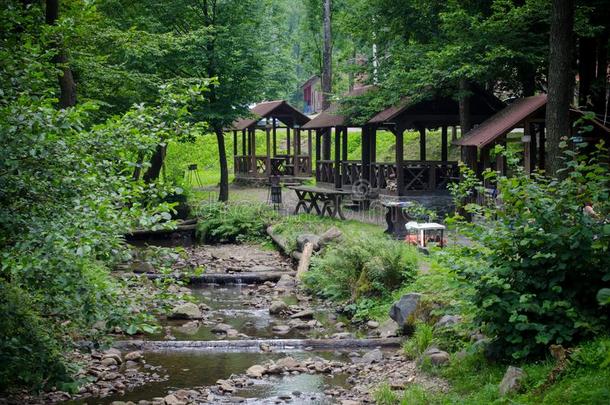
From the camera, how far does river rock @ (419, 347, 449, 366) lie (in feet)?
29.9

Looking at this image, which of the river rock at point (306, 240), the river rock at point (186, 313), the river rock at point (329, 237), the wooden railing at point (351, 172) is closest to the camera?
the river rock at point (186, 313)

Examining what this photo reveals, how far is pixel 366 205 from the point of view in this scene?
982 inches

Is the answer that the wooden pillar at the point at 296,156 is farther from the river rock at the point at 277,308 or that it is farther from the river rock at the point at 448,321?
the river rock at the point at 448,321

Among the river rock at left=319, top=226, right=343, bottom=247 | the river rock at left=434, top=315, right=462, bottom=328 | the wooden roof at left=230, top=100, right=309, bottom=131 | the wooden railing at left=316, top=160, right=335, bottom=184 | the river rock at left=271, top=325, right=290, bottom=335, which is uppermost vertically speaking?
the wooden roof at left=230, top=100, right=309, bottom=131

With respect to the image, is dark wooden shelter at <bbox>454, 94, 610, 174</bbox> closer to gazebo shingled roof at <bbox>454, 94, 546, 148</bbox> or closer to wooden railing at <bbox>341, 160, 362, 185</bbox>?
gazebo shingled roof at <bbox>454, 94, 546, 148</bbox>

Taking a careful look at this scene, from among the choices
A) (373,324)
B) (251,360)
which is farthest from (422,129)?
(251,360)

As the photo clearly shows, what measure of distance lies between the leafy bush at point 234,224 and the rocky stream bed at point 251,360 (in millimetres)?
8005

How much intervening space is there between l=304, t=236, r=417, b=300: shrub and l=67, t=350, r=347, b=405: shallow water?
2815 millimetres

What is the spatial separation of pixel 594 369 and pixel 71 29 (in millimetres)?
6435

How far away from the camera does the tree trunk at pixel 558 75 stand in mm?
12406

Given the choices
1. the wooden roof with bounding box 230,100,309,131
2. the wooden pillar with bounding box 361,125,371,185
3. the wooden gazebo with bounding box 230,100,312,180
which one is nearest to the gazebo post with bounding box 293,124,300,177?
the wooden gazebo with bounding box 230,100,312,180

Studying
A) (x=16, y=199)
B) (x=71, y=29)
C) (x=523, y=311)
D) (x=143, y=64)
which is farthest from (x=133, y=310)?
(x=143, y=64)

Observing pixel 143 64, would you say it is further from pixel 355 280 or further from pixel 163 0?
pixel 355 280

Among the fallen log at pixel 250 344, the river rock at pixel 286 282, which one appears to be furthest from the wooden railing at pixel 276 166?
the fallen log at pixel 250 344
